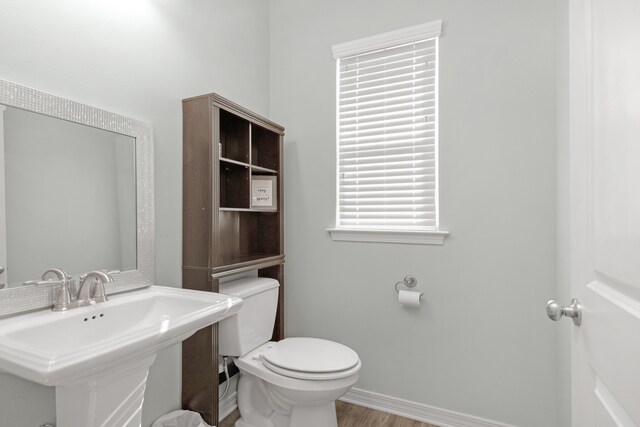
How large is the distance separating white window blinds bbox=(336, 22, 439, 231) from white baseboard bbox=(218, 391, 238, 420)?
1.27m

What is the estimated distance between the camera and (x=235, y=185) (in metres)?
2.07

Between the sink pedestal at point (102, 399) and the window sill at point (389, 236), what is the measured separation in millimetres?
1332

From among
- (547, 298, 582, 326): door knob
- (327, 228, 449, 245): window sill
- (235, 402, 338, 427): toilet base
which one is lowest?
(235, 402, 338, 427): toilet base

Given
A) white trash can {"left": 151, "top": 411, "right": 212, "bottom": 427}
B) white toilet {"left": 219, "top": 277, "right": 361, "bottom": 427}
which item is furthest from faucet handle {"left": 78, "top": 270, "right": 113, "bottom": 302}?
Answer: white trash can {"left": 151, "top": 411, "right": 212, "bottom": 427}

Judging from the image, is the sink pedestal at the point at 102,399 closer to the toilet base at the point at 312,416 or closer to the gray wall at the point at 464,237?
the toilet base at the point at 312,416

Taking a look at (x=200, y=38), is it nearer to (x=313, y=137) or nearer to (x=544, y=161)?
(x=313, y=137)

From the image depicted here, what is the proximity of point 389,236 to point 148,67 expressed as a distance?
156 cm

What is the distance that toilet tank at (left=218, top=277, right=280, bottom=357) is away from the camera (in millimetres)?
1788

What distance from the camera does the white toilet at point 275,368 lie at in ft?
5.26

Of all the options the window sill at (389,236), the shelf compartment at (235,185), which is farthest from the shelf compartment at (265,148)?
the window sill at (389,236)

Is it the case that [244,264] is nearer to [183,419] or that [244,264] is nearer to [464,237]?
[183,419]

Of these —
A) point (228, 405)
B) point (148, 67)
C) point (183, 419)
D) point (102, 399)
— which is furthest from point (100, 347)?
point (228, 405)

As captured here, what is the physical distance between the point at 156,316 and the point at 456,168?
5.54ft

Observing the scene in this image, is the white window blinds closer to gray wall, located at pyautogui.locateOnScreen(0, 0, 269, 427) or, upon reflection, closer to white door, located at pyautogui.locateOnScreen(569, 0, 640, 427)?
gray wall, located at pyautogui.locateOnScreen(0, 0, 269, 427)
